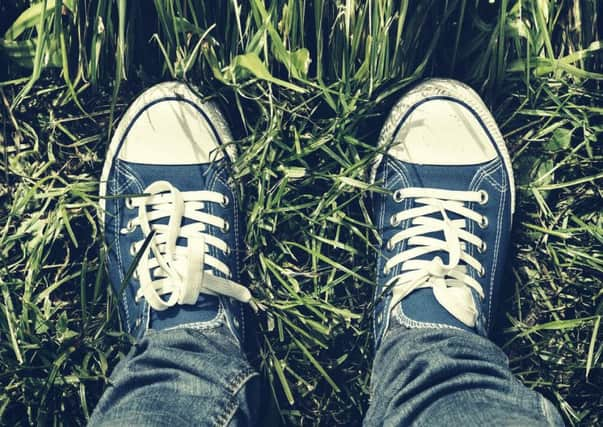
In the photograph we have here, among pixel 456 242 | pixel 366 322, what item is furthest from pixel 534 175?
pixel 366 322

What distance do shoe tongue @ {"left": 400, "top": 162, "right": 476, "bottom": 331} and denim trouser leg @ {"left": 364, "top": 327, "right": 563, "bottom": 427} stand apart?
7cm

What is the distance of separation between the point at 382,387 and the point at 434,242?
31 centimetres

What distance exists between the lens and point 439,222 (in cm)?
123

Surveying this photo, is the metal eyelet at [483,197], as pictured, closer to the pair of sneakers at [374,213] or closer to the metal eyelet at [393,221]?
the pair of sneakers at [374,213]

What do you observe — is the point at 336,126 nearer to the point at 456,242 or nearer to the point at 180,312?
the point at 456,242

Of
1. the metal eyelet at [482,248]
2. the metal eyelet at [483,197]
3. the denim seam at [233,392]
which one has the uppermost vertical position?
the metal eyelet at [483,197]

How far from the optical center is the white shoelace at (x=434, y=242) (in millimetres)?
1206

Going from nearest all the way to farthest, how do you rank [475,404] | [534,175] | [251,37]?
[475,404] < [251,37] < [534,175]

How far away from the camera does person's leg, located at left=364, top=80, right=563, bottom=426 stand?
117cm

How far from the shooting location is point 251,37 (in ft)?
3.58

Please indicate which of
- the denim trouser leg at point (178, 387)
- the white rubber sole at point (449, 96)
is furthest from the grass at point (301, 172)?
the denim trouser leg at point (178, 387)

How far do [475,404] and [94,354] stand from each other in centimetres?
72

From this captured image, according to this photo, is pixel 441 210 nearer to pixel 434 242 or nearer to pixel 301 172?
pixel 434 242

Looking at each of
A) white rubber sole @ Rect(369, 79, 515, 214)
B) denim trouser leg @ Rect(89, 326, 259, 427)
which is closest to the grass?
white rubber sole @ Rect(369, 79, 515, 214)
